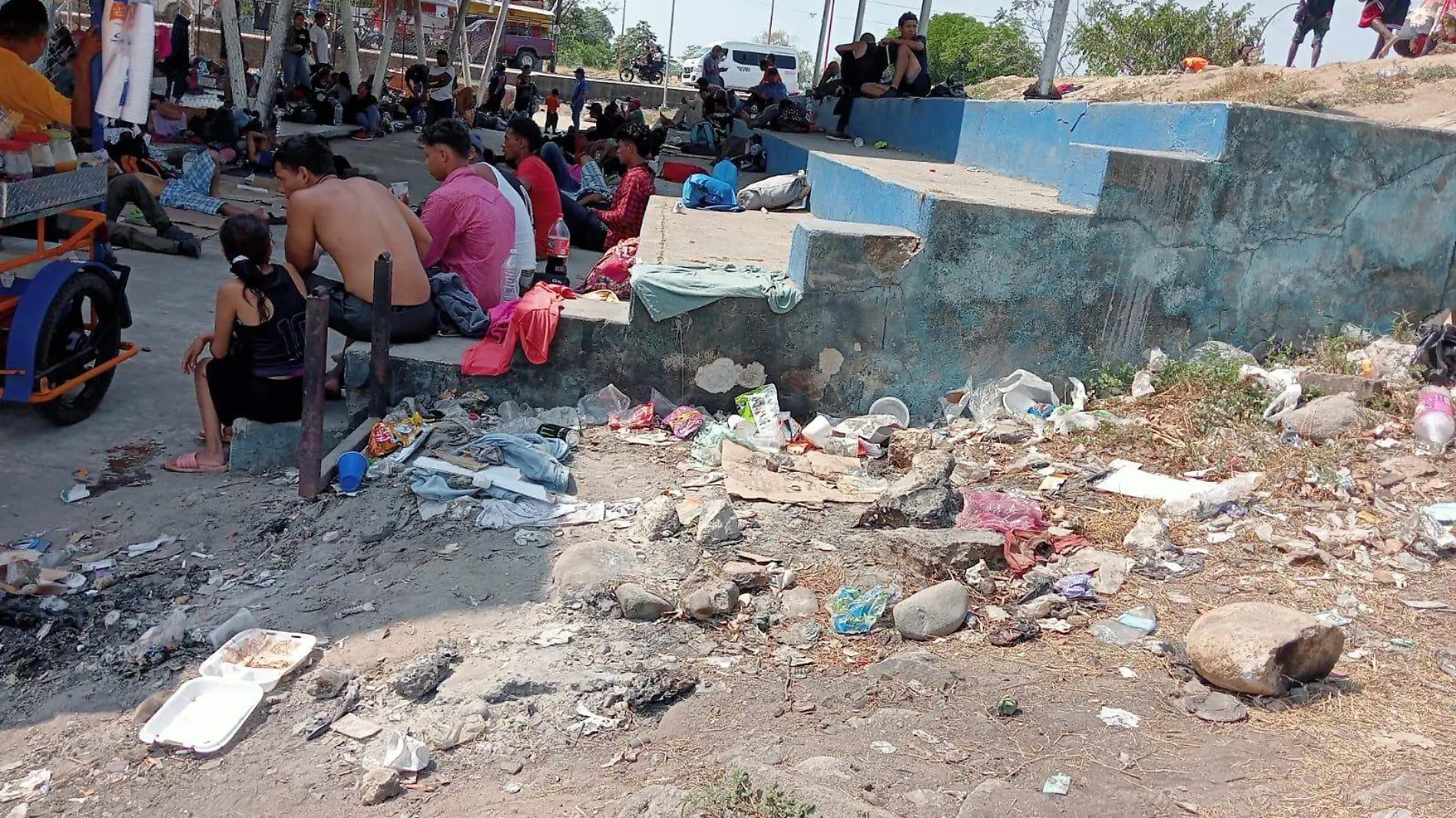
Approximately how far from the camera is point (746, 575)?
3539mm

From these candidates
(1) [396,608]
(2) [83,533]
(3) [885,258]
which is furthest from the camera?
(3) [885,258]

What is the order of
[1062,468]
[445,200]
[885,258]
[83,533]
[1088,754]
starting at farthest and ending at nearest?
[445,200] < [885,258] < [1062,468] < [83,533] < [1088,754]

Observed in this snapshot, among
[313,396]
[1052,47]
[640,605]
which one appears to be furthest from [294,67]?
[640,605]

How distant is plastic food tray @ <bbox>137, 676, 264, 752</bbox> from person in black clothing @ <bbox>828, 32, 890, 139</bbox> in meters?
10.9

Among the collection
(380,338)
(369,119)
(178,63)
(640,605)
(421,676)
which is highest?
(178,63)

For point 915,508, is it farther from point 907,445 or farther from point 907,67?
point 907,67

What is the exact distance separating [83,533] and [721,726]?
8.68 feet

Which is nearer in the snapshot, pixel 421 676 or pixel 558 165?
pixel 421 676

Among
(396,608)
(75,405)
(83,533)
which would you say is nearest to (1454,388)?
(396,608)

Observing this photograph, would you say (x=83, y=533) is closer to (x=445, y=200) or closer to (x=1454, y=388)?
(x=445, y=200)

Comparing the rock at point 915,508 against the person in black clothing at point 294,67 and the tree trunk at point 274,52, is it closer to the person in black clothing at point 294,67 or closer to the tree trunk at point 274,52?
the tree trunk at point 274,52

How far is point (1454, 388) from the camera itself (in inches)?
199

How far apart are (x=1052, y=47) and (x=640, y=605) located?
666 cm

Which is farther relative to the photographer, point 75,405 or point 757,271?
point 757,271
